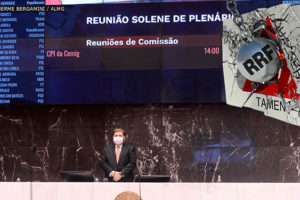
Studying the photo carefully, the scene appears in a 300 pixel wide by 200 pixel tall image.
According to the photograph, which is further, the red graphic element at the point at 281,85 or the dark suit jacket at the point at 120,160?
the red graphic element at the point at 281,85

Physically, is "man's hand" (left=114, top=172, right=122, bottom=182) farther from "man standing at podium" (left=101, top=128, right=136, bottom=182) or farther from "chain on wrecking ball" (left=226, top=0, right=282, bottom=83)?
"chain on wrecking ball" (left=226, top=0, right=282, bottom=83)

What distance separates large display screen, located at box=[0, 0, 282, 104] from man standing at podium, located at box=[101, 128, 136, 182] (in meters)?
1.12

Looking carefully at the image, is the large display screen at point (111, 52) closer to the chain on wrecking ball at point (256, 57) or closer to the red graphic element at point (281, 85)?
the chain on wrecking ball at point (256, 57)

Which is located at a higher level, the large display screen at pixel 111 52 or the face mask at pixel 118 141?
the large display screen at pixel 111 52

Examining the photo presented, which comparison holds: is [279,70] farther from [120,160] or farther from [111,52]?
[120,160]

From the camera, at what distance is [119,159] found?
22.6 feet

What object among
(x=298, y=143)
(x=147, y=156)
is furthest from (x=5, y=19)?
(x=298, y=143)

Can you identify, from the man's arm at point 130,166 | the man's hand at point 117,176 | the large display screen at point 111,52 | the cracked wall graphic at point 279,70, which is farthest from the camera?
the large display screen at point 111,52

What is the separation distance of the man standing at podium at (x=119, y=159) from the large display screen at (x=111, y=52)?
44.0 inches

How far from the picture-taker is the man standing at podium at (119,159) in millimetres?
6664

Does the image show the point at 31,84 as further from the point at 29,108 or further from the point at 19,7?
the point at 19,7

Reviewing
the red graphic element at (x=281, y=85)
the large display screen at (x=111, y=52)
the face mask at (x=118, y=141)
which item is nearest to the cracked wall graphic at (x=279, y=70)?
the red graphic element at (x=281, y=85)

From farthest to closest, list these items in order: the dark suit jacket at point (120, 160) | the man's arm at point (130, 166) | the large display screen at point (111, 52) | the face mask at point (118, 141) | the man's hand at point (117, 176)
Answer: the large display screen at point (111, 52) → the face mask at point (118, 141) → the dark suit jacket at point (120, 160) → the man's arm at point (130, 166) → the man's hand at point (117, 176)

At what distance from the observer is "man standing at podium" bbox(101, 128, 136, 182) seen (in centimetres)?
666
